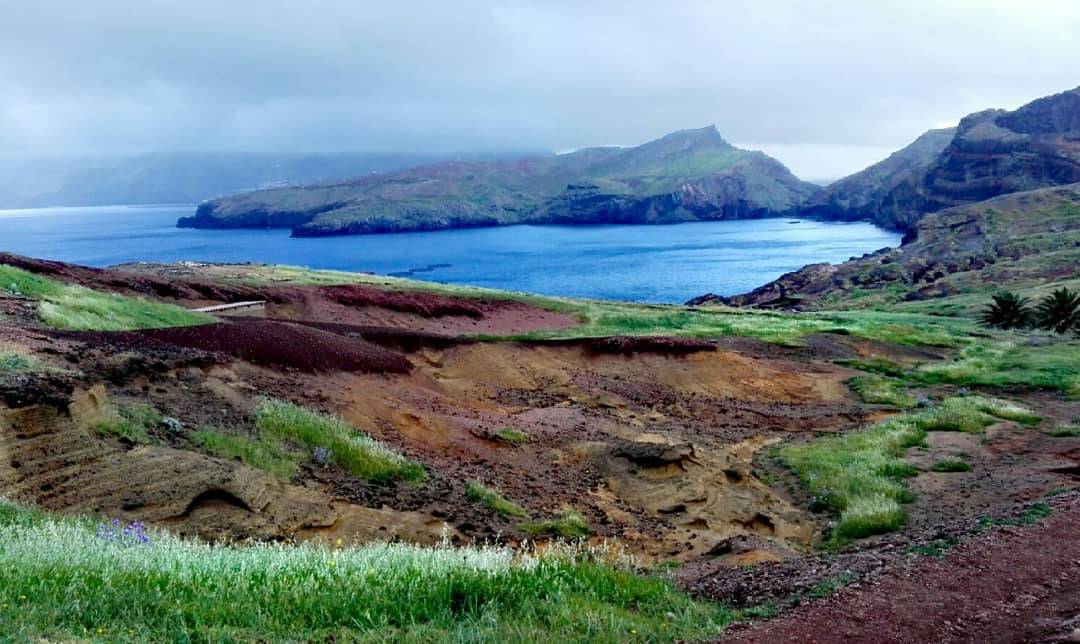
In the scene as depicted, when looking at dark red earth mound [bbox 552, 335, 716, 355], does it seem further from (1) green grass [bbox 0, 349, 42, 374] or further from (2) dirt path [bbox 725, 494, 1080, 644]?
(2) dirt path [bbox 725, 494, 1080, 644]

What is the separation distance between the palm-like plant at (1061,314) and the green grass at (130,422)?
1977 inches

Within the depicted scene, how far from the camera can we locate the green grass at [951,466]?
1895cm

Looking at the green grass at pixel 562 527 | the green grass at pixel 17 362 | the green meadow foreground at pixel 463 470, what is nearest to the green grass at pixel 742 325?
the green meadow foreground at pixel 463 470

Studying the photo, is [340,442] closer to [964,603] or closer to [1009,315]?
[964,603]

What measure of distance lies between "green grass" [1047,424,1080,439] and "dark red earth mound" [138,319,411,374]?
61.8 ft

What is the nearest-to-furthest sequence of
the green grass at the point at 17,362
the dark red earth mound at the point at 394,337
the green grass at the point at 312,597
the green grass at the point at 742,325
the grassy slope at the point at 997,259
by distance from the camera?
the green grass at the point at 312,597 < the green grass at the point at 17,362 < the dark red earth mound at the point at 394,337 < the green grass at the point at 742,325 < the grassy slope at the point at 997,259

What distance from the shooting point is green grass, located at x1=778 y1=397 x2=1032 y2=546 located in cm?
1550

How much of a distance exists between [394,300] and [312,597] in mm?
37345

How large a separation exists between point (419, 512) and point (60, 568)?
729 cm

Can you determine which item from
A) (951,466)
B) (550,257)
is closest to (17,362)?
(951,466)

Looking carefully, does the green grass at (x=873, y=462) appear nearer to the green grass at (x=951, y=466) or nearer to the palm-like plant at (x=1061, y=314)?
the green grass at (x=951, y=466)

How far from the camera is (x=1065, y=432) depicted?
21.5m

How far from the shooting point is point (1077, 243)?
297 feet

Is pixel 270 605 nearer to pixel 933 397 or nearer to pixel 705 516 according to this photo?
pixel 705 516
